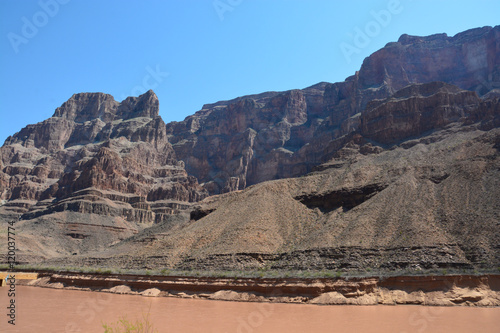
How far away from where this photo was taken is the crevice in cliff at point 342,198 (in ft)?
201

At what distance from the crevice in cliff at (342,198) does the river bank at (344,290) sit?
25.7 meters

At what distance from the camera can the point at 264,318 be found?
27.5 metres

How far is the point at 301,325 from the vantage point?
80.5 feet

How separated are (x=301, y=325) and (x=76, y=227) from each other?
108612 millimetres

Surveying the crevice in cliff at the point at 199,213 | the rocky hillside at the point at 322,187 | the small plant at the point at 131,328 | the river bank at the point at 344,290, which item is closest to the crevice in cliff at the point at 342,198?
the rocky hillside at the point at 322,187

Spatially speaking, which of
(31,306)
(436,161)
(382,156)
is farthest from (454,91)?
(31,306)

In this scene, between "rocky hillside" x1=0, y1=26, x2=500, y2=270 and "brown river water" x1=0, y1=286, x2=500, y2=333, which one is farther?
"rocky hillside" x1=0, y1=26, x2=500, y2=270

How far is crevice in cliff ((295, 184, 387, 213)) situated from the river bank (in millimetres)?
25689

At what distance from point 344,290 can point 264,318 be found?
34.5 ft

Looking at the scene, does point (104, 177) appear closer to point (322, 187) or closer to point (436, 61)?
point (322, 187)

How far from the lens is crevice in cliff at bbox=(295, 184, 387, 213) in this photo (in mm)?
61188

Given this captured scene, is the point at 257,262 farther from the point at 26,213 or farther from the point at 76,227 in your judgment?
the point at 26,213

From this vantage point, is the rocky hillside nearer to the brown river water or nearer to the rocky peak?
the rocky peak

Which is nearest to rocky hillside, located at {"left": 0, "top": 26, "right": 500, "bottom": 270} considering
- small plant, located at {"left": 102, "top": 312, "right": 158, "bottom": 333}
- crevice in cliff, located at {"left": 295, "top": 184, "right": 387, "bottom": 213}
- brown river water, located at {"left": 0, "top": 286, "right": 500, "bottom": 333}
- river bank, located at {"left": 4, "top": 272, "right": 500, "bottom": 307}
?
crevice in cliff, located at {"left": 295, "top": 184, "right": 387, "bottom": 213}
